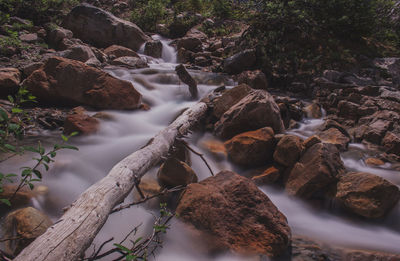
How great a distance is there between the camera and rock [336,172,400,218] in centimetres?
275

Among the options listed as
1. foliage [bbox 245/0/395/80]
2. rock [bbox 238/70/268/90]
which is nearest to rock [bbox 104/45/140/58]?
foliage [bbox 245/0/395/80]

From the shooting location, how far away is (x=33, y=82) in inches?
187

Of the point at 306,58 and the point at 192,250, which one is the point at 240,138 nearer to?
the point at 192,250

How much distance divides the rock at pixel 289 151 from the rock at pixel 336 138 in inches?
46.3

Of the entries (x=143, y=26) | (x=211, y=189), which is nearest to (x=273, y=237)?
(x=211, y=189)

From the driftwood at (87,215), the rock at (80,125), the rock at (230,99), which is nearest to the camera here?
the driftwood at (87,215)

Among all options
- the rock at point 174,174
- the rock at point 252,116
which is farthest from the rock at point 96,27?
the rock at point 174,174

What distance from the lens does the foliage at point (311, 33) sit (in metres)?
8.16

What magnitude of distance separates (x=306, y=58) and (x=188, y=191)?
761cm

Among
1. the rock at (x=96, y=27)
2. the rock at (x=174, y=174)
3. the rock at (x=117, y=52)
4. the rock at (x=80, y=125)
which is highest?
the rock at (x=96, y=27)

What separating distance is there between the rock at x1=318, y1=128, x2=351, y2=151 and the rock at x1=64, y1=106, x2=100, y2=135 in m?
4.28

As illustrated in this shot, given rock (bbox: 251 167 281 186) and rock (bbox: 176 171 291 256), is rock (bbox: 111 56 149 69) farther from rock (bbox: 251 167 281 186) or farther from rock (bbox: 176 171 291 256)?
rock (bbox: 176 171 291 256)

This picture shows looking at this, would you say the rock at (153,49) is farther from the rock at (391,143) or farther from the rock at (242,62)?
the rock at (391,143)

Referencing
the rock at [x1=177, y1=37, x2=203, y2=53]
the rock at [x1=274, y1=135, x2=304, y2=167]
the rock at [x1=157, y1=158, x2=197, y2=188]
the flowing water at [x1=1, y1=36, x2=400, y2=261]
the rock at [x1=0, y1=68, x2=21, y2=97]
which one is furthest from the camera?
the rock at [x1=177, y1=37, x2=203, y2=53]
